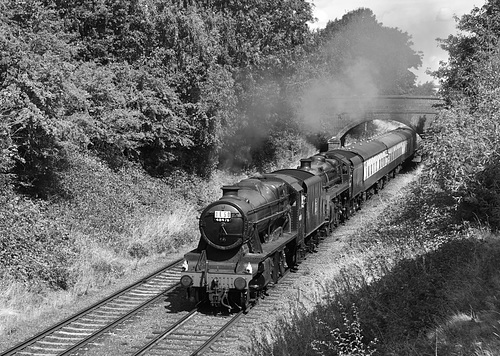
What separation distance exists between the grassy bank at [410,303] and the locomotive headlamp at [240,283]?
1306mm

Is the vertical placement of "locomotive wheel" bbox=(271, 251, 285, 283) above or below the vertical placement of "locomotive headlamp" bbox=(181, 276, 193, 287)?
below

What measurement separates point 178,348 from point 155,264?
26.6 ft

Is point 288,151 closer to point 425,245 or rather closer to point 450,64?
point 450,64

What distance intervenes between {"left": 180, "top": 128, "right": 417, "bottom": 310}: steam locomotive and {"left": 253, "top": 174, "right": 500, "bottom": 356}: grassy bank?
5.25 feet

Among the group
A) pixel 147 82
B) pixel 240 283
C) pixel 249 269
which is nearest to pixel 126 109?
pixel 147 82

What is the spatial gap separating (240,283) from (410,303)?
12.7ft

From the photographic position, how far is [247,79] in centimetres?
3142

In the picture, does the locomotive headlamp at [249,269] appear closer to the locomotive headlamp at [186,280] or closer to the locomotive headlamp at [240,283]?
the locomotive headlamp at [240,283]

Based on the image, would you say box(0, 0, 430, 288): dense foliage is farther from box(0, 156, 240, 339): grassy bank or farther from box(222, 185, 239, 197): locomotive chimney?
box(222, 185, 239, 197): locomotive chimney

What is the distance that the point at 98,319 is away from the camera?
44.4ft

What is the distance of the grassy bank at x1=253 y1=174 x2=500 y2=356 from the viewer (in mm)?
9695

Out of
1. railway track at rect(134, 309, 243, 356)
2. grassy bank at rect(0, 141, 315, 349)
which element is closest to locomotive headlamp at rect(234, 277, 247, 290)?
railway track at rect(134, 309, 243, 356)

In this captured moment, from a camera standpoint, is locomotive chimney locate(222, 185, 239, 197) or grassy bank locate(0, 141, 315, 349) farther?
grassy bank locate(0, 141, 315, 349)

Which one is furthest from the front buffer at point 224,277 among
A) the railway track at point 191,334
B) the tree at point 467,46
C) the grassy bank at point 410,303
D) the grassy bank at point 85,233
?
the tree at point 467,46
